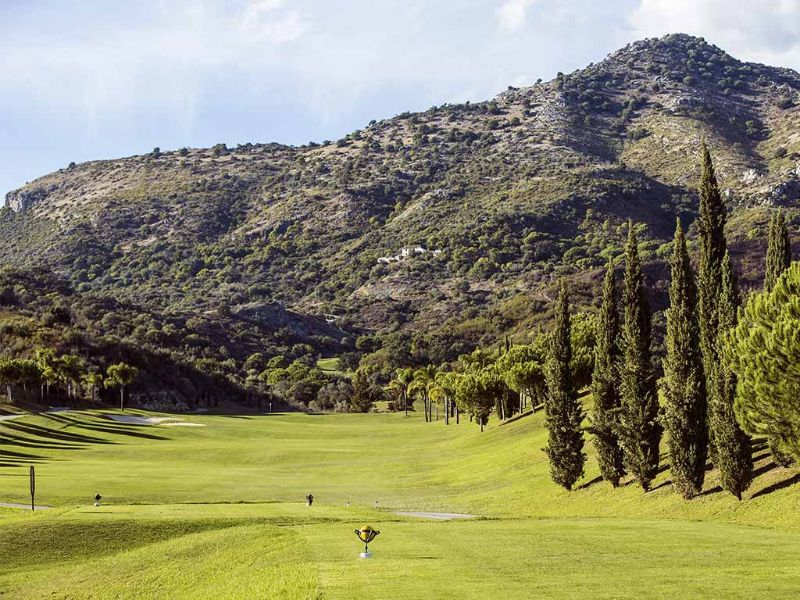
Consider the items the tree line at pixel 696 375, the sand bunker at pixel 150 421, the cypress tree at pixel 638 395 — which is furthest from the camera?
the sand bunker at pixel 150 421

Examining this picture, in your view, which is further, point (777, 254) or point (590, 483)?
point (590, 483)

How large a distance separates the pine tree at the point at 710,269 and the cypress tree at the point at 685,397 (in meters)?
0.53

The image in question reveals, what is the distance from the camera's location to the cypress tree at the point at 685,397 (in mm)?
42500

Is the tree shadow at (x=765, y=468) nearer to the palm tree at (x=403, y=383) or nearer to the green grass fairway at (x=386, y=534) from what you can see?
the green grass fairway at (x=386, y=534)

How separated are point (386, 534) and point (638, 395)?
20703 millimetres

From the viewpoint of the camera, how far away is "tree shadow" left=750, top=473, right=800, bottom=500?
3897cm

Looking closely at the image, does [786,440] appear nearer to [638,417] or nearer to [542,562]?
[638,417]

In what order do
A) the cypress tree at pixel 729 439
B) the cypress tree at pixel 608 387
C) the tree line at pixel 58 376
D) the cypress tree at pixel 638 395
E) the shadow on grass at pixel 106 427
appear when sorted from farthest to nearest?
the tree line at pixel 58 376 → the shadow on grass at pixel 106 427 → the cypress tree at pixel 608 387 → the cypress tree at pixel 638 395 → the cypress tree at pixel 729 439

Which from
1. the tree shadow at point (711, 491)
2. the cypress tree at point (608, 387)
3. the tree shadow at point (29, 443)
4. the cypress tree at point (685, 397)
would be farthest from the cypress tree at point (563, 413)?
the tree shadow at point (29, 443)

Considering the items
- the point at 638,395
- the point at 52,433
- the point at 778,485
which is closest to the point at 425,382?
the point at 52,433

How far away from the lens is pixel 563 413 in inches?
2151

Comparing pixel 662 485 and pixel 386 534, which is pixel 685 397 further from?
pixel 386 534

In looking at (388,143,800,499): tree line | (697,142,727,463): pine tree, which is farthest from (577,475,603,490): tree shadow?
(697,142,727,463): pine tree

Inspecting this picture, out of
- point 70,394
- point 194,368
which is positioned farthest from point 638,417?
point 194,368
